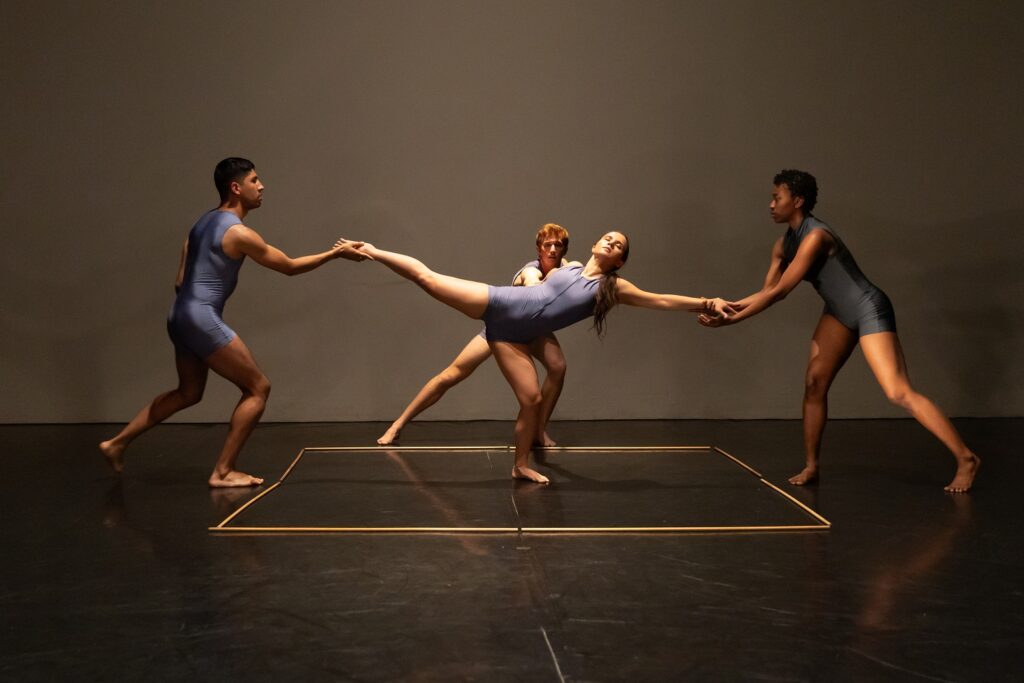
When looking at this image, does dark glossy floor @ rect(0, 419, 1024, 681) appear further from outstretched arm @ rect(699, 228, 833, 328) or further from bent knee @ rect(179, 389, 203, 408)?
outstretched arm @ rect(699, 228, 833, 328)

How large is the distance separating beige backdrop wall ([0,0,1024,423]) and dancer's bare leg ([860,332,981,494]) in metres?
2.44

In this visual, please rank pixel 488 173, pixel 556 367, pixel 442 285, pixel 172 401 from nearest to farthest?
pixel 442 285 → pixel 172 401 → pixel 556 367 → pixel 488 173

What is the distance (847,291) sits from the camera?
4.46 meters

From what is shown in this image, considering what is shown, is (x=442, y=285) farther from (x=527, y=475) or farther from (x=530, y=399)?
(x=527, y=475)

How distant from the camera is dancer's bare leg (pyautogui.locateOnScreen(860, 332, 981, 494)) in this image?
4277 millimetres

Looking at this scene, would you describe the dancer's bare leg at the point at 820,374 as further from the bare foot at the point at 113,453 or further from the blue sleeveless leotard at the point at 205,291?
the bare foot at the point at 113,453

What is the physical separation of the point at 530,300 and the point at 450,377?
1.32 meters

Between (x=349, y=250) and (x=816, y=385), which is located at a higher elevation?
(x=349, y=250)

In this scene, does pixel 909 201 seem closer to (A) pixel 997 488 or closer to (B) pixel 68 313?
(A) pixel 997 488


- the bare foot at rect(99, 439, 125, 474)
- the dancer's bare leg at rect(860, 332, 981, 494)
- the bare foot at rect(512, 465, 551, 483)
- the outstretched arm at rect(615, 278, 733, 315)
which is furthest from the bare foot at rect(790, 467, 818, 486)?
the bare foot at rect(99, 439, 125, 474)

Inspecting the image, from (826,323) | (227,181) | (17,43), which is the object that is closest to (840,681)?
(826,323)

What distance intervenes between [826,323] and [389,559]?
8.15 ft

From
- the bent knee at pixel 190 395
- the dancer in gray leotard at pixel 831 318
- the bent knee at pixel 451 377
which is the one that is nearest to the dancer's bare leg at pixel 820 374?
the dancer in gray leotard at pixel 831 318

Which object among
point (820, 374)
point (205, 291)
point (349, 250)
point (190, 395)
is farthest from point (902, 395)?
point (190, 395)
